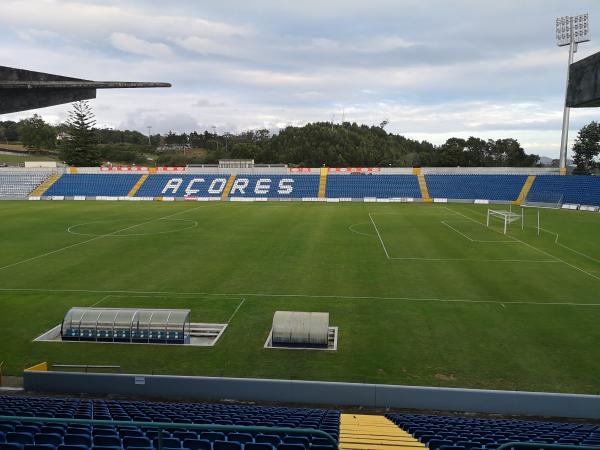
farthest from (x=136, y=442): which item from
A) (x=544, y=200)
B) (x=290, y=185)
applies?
(x=290, y=185)

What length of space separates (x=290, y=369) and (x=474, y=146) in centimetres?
12835

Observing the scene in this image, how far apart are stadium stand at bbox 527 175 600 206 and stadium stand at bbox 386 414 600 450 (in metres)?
62.6

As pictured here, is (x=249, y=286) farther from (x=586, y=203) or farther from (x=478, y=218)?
(x=586, y=203)

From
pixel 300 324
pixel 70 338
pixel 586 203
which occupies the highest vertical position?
pixel 586 203

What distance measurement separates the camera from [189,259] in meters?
32.6

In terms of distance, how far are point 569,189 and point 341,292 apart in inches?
2335

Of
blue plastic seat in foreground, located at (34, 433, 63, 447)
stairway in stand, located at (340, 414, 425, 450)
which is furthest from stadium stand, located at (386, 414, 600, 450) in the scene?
blue plastic seat in foreground, located at (34, 433, 63, 447)

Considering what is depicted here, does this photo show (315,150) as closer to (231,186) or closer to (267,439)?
(231,186)

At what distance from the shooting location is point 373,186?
265 ft

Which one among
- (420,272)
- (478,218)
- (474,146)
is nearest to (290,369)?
(420,272)

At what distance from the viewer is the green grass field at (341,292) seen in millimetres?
17312

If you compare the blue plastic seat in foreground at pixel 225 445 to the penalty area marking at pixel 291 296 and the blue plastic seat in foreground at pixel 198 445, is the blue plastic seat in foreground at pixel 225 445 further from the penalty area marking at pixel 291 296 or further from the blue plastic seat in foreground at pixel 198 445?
the penalty area marking at pixel 291 296

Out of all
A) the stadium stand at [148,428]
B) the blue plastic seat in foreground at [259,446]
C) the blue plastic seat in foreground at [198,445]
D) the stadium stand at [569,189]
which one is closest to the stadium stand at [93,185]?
the stadium stand at [569,189]

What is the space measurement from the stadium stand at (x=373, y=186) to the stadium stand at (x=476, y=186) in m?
3.24
